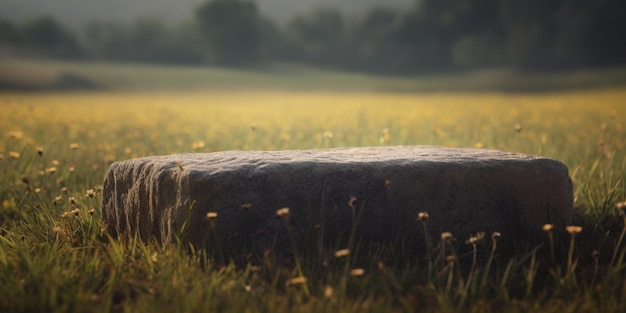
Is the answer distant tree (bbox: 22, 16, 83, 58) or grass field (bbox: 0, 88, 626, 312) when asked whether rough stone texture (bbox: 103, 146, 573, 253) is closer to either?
grass field (bbox: 0, 88, 626, 312)

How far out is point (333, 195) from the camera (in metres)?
3.33

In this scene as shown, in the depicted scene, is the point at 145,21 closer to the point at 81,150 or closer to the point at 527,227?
the point at 81,150

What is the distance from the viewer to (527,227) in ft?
12.3

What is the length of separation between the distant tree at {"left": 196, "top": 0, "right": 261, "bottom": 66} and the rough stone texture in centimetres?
3488

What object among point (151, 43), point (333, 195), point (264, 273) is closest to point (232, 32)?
point (151, 43)

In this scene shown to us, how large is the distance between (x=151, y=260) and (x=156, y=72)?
101ft

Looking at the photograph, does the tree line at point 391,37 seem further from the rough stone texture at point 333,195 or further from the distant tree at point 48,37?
the rough stone texture at point 333,195

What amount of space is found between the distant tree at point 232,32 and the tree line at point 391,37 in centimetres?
6

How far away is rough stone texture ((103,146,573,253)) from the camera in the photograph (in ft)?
10.5

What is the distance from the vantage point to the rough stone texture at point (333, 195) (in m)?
3.21

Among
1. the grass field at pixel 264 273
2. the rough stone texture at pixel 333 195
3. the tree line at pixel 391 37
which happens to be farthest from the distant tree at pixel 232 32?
the rough stone texture at pixel 333 195

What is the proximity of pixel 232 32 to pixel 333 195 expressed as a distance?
37094mm

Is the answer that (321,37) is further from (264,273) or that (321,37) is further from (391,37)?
(264,273)

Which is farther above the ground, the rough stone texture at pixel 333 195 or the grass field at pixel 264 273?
the rough stone texture at pixel 333 195
